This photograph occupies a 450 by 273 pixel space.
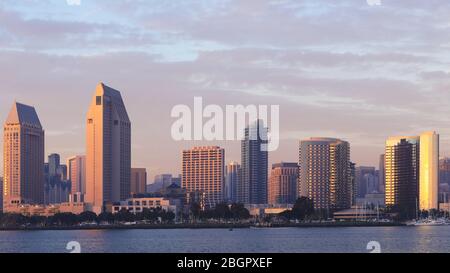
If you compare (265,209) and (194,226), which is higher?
(265,209)

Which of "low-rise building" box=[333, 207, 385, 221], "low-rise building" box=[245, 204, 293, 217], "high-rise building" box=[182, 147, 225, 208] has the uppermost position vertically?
"high-rise building" box=[182, 147, 225, 208]

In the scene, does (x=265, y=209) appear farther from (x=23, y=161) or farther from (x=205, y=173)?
(x=23, y=161)

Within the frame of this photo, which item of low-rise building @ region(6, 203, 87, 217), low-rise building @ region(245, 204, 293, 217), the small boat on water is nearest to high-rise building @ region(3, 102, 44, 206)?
low-rise building @ region(6, 203, 87, 217)

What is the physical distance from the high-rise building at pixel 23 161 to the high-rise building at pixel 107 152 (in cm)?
602

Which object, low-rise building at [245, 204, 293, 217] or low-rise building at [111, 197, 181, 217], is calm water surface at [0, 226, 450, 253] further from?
low-rise building at [111, 197, 181, 217]

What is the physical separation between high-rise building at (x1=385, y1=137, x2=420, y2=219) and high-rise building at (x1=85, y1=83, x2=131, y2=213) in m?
29.6

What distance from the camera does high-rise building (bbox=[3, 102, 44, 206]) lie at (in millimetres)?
96875

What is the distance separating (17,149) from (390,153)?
4269 centimetres

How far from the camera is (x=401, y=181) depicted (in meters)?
108

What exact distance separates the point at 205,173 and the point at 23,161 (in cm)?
2373

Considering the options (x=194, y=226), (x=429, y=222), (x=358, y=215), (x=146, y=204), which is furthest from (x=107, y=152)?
(x=429, y=222)
